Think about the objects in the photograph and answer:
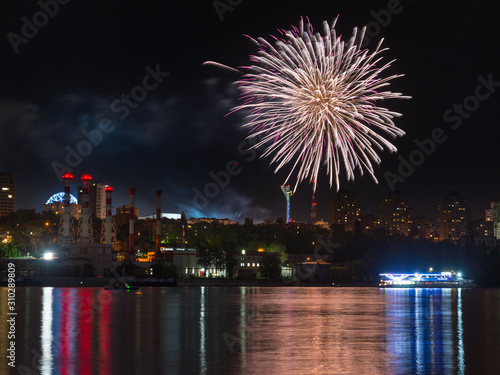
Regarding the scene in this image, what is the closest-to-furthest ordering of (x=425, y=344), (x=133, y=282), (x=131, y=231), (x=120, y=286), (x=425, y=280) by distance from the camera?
(x=425, y=344) → (x=120, y=286) → (x=133, y=282) → (x=131, y=231) → (x=425, y=280)

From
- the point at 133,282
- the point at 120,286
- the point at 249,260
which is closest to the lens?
the point at 120,286

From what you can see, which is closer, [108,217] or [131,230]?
[108,217]

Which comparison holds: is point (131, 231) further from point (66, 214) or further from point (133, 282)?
Result: point (133, 282)

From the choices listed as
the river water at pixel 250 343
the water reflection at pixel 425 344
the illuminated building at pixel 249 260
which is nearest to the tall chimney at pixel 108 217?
the illuminated building at pixel 249 260

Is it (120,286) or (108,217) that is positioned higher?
(108,217)

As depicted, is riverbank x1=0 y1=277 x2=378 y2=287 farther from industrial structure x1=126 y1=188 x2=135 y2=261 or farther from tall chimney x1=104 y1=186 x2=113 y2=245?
tall chimney x1=104 y1=186 x2=113 y2=245

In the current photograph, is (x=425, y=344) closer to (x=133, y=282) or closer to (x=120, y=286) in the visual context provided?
(x=120, y=286)

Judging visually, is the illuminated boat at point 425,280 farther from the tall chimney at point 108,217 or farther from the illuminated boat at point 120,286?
the illuminated boat at point 120,286

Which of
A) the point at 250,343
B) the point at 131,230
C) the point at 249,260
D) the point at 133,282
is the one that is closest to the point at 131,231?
the point at 131,230

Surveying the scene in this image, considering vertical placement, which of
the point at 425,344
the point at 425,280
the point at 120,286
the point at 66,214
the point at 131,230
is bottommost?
the point at 425,280
